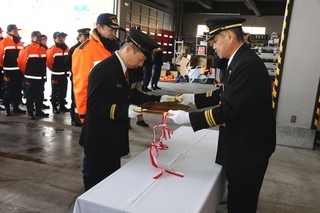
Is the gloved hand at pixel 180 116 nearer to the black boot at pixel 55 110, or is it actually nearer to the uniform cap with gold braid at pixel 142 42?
the uniform cap with gold braid at pixel 142 42

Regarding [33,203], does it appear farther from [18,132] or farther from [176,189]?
[18,132]

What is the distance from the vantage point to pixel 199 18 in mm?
18188

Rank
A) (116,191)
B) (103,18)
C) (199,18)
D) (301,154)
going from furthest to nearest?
(199,18), (301,154), (103,18), (116,191)

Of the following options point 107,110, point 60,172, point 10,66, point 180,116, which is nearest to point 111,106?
point 107,110

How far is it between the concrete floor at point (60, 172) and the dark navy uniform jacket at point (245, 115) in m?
1.31

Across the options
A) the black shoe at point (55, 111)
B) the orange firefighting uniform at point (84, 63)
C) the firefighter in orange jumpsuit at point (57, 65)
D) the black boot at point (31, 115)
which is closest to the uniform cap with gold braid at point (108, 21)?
the orange firefighting uniform at point (84, 63)

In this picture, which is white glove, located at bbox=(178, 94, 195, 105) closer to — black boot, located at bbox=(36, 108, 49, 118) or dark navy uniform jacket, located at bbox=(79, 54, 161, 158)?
dark navy uniform jacket, located at bbox=(79, 54, 161, 158)

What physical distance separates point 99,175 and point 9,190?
137cm

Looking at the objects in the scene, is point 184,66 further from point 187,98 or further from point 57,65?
point 187,98

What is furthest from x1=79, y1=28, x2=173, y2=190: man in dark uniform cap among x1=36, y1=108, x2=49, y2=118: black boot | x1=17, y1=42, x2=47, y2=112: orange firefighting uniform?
x1=36, y1=108, x2=49, y2=118: black boot

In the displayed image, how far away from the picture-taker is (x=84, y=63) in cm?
289

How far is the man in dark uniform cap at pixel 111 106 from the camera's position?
1.92 m

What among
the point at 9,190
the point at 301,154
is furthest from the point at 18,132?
the point at 301,154

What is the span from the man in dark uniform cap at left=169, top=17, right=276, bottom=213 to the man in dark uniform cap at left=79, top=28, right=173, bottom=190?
0.41 m
